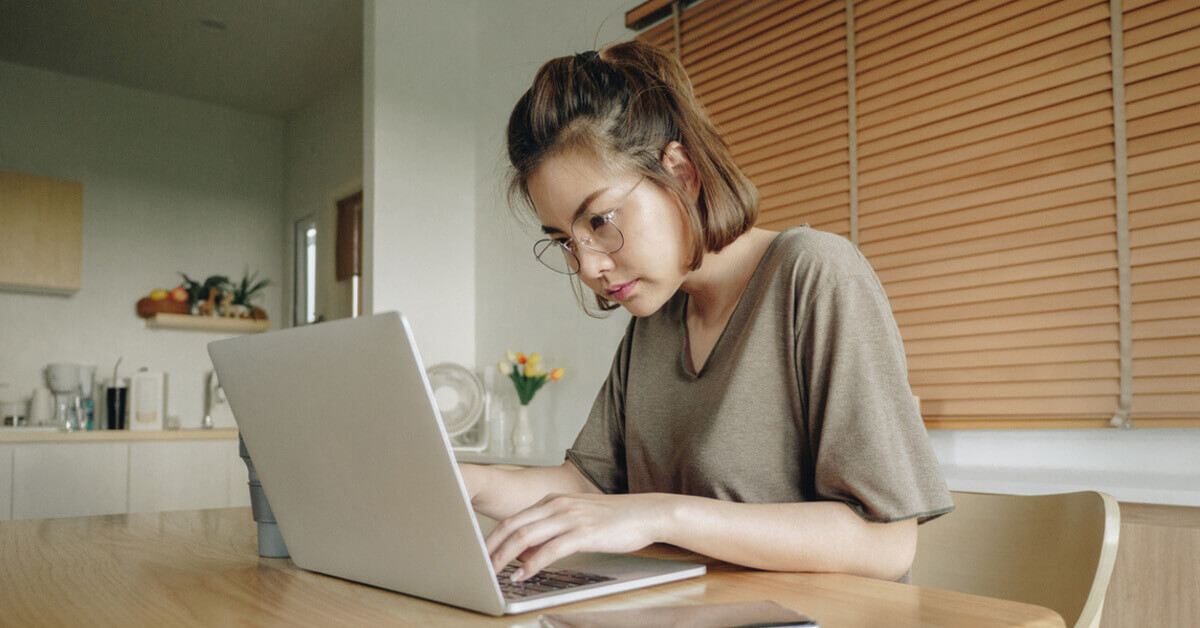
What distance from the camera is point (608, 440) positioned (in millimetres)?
1285

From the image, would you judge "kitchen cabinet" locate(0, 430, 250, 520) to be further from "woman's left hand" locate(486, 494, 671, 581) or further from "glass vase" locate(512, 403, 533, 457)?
"woman's left hand" locate(486, 494, 671, 581)

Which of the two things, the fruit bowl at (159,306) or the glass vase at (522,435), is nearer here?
the glass vase at (522,435)

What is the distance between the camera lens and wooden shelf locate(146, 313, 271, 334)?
4.63 metres

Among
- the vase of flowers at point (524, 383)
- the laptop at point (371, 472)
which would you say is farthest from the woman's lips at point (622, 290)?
the vase of flowers at point (524, 383)

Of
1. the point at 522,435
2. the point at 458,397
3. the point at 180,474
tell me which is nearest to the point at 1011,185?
the point at 522,435

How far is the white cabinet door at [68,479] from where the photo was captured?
3.40 metres

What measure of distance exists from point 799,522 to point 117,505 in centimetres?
365

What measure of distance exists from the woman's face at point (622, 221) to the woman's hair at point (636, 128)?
1 cm

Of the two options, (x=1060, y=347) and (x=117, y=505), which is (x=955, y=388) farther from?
(x=117, y=505)

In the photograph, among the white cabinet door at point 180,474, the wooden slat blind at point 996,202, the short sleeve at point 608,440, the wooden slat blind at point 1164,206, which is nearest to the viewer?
the short sleeve at point 608,440

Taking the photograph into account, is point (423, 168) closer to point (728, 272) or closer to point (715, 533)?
point (728, 272)

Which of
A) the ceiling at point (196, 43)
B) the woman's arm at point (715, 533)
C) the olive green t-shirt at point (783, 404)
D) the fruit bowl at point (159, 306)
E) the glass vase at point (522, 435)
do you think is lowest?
the glass vase at point (522, 435)

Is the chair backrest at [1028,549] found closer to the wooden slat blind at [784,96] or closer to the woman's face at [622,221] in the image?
the woman's face at [622,221]

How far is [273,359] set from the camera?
732 mm
